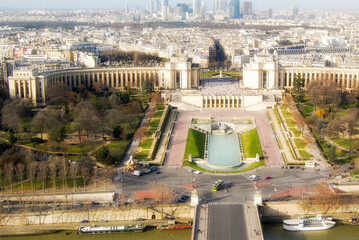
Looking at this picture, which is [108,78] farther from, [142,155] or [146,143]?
[142,155]

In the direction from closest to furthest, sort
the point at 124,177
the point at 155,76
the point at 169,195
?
the point at 169,195, the point at 124,177, the point at 155,76

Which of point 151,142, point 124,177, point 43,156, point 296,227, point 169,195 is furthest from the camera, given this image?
point 151,142

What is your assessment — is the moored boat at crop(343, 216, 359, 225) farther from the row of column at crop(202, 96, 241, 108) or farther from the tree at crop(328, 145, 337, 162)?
the row of column at crop(202, 96, 241, 108)

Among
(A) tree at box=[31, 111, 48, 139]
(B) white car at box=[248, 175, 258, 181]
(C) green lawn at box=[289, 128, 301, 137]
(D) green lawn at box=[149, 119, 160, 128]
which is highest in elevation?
(A) tree at box=[31, 111, 48, 139]

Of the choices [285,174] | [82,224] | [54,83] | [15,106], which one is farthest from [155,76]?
[82,224]

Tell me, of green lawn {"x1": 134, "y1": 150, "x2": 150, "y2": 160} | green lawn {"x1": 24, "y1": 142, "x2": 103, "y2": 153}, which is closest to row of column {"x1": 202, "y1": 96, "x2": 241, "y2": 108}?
green lawn {"x1": 24, "y1": 142, "x2": 103, "y2": 153}

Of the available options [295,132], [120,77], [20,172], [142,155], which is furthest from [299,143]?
[120,77]

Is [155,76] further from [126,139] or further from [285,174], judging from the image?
[285,174]
